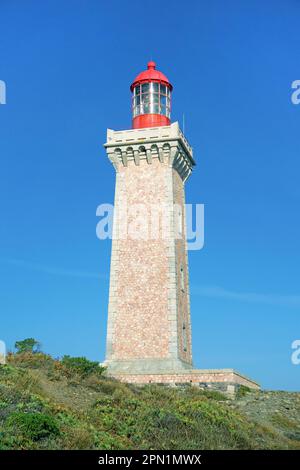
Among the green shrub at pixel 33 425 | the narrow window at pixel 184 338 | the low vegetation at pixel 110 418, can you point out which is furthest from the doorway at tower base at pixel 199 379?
the green shrub at pixel 33 425

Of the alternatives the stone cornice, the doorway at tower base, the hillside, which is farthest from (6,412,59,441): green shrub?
the stone cornice

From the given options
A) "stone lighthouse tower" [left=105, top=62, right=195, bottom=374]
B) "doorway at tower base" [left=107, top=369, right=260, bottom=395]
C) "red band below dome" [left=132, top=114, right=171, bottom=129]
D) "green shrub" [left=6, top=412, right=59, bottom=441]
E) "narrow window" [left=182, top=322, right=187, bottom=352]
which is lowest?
"green shrub" [left=6, top=412, right=59, bottom=441]

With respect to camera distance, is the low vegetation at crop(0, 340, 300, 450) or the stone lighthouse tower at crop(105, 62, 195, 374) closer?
the low vegetation at crop(0, 340, 300, 450)

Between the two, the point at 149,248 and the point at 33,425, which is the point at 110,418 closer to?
the point at 33,425

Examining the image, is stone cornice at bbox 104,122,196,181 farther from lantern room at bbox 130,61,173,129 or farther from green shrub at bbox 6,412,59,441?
green shrub at bbox 6,412,59,441

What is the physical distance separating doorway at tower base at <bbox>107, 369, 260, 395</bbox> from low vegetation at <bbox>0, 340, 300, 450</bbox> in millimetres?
2318

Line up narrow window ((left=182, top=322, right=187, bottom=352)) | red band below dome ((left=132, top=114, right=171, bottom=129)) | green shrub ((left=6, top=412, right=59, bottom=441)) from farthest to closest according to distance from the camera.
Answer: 1. red band below dome ((left=132, top=114, right=171, bottom=129))
2. narrow window ((left=182, top=322, right=187, bottom=352))
3. green shrub ((left=6, top=412, right=59, bottom=441))

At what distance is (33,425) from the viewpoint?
47.6 ft

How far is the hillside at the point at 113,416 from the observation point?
48.2 ft

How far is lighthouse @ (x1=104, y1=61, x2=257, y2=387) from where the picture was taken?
29469mm

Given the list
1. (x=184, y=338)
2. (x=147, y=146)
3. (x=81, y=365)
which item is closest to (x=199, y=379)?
(x=184, y=338)

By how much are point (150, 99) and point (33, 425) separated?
2335 centimetres
